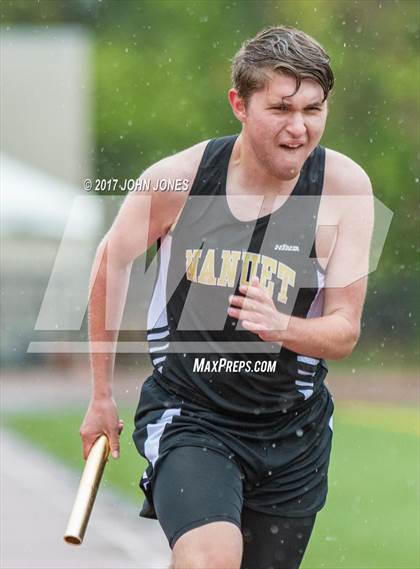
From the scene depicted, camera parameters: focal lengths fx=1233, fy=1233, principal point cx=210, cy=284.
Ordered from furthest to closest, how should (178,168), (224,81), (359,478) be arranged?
(224,81) < (359,478) < (178,168)

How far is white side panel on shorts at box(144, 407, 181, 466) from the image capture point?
326cm

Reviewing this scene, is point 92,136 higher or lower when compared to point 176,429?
higher

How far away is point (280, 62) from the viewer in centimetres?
323

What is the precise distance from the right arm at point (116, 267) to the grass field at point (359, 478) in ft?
12.0

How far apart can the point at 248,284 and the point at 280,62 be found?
0.59 meters

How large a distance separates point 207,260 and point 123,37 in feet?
47.6

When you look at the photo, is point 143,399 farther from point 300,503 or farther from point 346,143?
point 346,143

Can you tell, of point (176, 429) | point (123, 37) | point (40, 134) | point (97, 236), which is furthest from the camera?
point (40, 134)

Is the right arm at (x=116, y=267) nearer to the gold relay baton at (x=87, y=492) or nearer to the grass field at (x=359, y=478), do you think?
the gold relay baton at (x=87, y=492)

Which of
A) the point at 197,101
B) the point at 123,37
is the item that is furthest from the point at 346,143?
the point at 123,37

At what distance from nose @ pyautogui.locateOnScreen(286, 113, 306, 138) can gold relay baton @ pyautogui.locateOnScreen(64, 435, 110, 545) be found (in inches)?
37.9

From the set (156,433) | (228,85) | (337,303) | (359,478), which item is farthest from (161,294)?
(228,85)

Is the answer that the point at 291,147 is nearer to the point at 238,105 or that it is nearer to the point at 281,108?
the point at 281,108

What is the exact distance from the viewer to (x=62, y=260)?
17.5 meters
